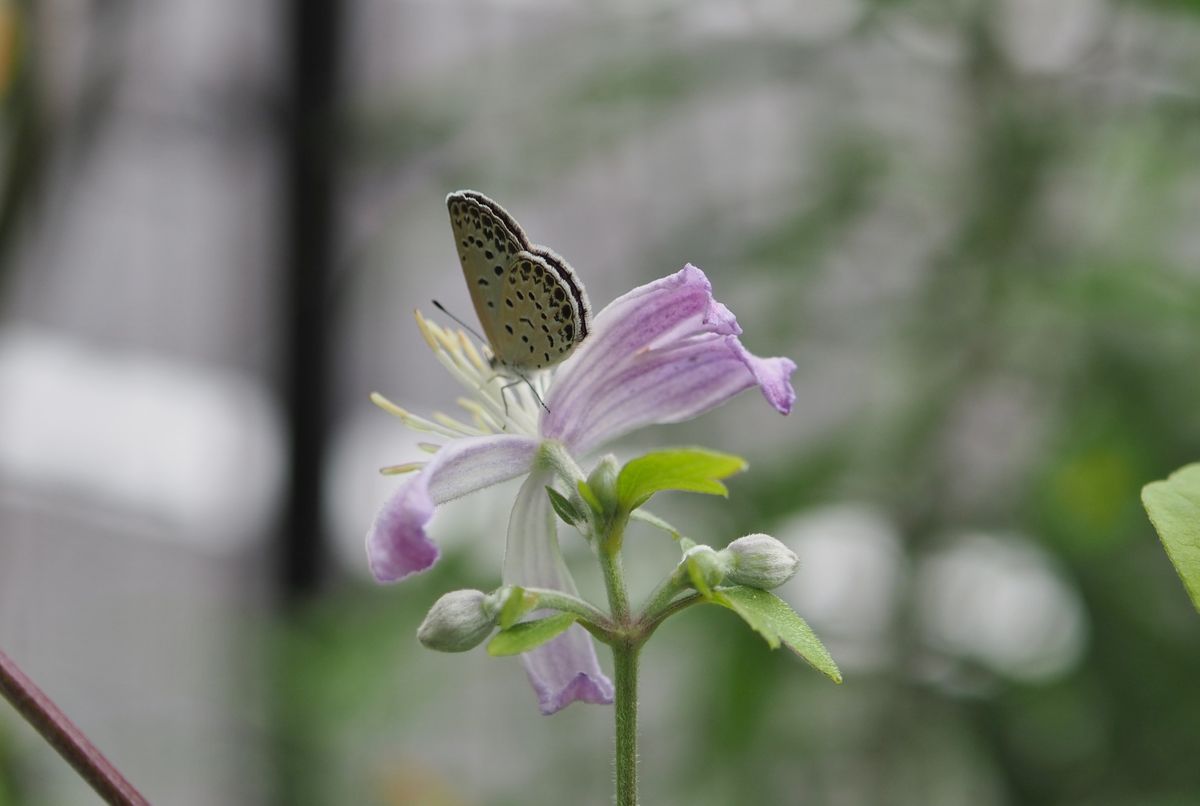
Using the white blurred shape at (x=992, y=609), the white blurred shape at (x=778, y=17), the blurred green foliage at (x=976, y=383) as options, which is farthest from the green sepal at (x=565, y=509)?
the white blurred shape at (x=778, y=17)

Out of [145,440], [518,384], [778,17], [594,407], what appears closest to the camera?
[594,407]

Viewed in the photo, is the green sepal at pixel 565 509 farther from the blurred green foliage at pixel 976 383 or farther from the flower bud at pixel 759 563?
the blurred green foliage at pixel 976 383

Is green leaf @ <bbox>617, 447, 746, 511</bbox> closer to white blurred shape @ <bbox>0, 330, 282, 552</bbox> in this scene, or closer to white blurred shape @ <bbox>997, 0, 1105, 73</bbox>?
white blurred shape @ <bbox>997, 0, 1105, 73</bbox>

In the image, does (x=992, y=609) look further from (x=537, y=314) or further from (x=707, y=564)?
(x=707, y=564)

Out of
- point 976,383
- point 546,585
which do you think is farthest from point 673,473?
point 976,383

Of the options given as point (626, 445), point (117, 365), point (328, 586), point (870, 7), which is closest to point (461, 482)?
point (870, 7)

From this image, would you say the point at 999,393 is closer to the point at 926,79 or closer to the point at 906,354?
the point at 906,354
